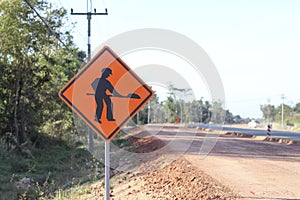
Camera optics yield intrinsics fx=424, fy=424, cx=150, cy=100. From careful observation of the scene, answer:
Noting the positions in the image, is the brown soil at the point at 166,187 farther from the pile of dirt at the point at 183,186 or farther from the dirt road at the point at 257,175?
the dirt road at the point at 257,175

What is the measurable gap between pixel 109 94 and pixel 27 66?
20759 millimetres

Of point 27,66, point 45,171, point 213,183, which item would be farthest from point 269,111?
point 213,183

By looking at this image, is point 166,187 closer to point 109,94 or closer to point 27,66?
point 109,94

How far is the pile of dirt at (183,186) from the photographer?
8.62 metres

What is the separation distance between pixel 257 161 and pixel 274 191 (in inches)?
257

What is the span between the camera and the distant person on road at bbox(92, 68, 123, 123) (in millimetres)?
5895

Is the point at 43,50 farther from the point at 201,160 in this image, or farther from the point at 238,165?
the point at 238,165

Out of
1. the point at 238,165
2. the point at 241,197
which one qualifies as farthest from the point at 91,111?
the point at 238,165

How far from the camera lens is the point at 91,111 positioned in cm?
591

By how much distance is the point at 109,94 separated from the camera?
5895 millimetres

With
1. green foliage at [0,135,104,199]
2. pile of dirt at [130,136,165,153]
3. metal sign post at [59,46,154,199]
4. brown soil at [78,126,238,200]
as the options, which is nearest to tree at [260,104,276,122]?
pile of dirt at [130,136,165,153]

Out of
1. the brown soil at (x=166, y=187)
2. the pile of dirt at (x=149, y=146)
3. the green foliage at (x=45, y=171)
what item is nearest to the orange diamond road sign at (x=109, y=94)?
the brown soil at (x=166, y=187)

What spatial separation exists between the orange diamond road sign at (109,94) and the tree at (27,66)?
18509mm

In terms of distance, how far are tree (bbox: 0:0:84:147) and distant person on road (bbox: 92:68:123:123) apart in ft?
61.0
